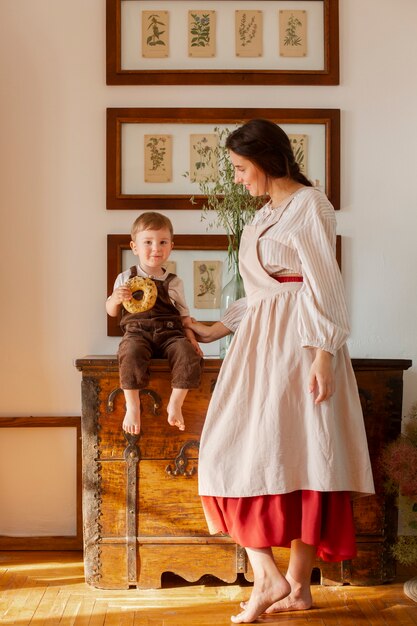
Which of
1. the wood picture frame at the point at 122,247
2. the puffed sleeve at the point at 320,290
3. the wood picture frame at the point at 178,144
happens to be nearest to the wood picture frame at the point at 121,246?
the wood picture frame at the point at 122,247

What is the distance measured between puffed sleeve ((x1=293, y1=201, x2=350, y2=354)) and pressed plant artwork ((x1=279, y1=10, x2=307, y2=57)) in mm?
1106

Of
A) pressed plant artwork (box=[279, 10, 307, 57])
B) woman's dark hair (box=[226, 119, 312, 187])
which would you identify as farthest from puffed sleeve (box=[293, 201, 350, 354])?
pressed plant artwork (box=[279, 10, 307, 57])

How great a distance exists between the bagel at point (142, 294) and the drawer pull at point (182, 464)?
0.47 meters

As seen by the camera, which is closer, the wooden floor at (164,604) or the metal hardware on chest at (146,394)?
the wooden floor at (164,604)

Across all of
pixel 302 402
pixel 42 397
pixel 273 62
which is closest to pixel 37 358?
pixel 42 397

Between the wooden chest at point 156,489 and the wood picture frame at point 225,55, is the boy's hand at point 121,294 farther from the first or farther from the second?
the wood picture frame at point 225,55

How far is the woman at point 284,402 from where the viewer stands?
2.26m

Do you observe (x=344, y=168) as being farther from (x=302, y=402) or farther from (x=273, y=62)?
(x=302, y=402)

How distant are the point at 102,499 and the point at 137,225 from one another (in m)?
0.92

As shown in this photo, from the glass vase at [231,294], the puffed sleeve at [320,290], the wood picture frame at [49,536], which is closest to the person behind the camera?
the puffed sleeve at [320,290]

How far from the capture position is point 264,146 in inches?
91.9

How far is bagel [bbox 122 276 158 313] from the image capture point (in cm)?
260

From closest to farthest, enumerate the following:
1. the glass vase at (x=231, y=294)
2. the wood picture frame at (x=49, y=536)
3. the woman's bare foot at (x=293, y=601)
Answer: the woman's bare foot at (x=293, y=601) < the glass vase at (x=231, y=294) < the wood picture frame at (x=49, y=536)

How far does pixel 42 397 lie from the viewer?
3.16m
